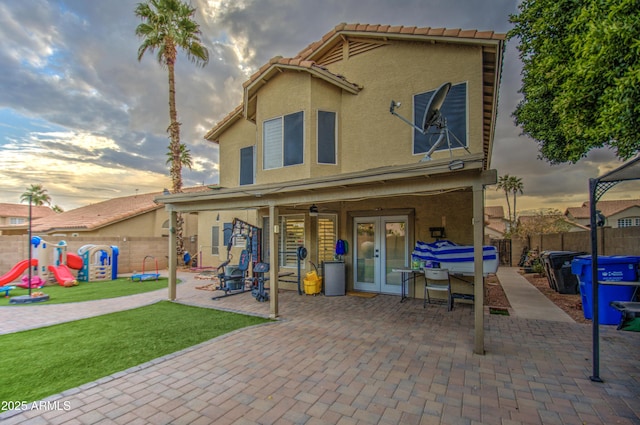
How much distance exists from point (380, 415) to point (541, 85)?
10154 millimetres

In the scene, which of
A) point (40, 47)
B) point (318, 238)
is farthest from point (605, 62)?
point (40, 47)

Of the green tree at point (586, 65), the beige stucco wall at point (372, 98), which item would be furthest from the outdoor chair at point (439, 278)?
the green tree at point (586, 65)

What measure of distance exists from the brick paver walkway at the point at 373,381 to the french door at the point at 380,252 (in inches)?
117

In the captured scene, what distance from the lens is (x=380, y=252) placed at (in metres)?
8.83

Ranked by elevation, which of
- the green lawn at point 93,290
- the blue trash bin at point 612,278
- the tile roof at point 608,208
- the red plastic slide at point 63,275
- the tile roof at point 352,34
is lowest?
the green lawn at point 93,290

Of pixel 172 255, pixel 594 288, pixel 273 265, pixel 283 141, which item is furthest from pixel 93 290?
pixel 594 288

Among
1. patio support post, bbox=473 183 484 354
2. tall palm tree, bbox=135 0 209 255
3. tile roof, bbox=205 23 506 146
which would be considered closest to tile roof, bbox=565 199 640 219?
tile roof, bbox=205 23 506 146

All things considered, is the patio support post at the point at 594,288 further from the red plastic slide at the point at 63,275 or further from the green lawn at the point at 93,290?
the red plastic slide at the point at 63,275

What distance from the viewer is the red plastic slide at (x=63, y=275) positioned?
1100 cm

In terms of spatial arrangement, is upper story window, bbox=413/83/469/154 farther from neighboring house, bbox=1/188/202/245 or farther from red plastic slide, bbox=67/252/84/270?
neighboring house, bbox=1/188/202/245

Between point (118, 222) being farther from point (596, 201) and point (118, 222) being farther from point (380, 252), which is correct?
point (596, 201)

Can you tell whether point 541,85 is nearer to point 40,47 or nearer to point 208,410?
point 208,410

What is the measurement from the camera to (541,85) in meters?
8.62

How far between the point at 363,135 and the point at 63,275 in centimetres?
1261
